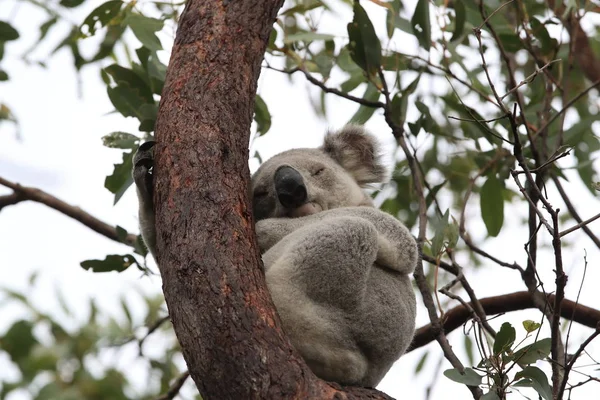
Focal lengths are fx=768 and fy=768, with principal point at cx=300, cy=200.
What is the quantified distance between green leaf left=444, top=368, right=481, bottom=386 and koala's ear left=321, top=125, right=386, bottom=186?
1.47 metres

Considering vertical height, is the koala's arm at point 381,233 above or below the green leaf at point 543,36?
below

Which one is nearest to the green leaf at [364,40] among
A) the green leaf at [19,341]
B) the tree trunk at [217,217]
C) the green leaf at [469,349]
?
the tree trunk at [217,217]

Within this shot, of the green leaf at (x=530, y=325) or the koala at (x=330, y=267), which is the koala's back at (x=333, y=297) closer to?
the koala at (x=330, y=267)

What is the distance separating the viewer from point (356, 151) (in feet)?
12.4

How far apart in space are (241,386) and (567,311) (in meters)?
1.93

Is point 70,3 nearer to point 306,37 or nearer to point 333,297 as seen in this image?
point 306,37

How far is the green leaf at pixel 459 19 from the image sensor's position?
12.6ft

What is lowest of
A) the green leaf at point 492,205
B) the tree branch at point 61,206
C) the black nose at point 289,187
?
the tree branch at point 61,206

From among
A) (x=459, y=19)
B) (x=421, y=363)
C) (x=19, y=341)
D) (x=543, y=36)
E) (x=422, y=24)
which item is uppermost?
(x=543, y=36)

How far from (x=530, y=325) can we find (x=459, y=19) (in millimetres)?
1890

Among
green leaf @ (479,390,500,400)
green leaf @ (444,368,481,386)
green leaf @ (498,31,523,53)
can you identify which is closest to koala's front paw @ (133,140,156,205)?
green leaf @ (444,368,481,386)

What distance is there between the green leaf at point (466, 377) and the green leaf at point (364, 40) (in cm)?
164

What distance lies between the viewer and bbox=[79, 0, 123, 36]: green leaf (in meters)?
3.73

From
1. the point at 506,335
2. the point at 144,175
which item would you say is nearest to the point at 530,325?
the point at 506,335
